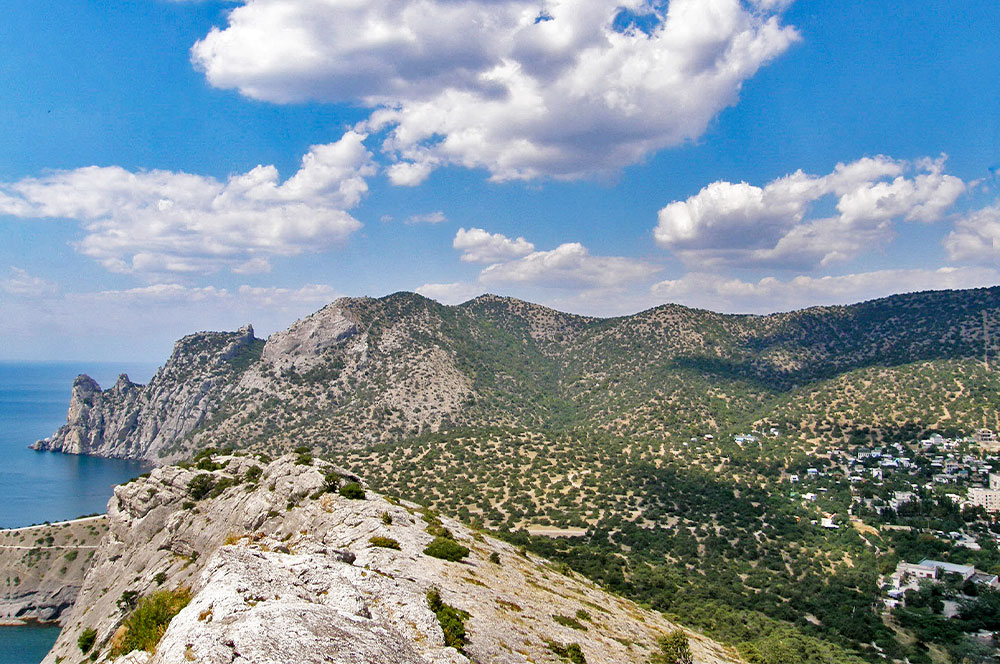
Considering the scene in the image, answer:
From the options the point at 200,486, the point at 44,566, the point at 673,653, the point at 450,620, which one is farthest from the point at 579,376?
the point at 450,620

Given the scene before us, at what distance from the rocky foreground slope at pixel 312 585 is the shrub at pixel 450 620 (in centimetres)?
23

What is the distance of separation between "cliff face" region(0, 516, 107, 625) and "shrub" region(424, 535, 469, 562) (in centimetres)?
8236

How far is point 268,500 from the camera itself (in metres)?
38.9

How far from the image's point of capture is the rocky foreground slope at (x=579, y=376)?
394 feet

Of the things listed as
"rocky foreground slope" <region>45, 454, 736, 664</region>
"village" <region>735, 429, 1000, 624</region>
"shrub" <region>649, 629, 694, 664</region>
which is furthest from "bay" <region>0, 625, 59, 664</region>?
"village" <region>735, 429, 1000, 624</region>

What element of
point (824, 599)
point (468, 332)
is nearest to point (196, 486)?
point (824, 599)

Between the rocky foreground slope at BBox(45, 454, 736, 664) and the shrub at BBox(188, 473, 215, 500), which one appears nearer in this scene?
the rocky foreground slope at BBox(45, 454, 736, 664)

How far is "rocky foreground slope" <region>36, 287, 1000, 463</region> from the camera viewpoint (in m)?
120

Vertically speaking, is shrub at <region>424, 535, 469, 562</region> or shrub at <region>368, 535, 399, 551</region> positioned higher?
shrub at <region>368, 535, 399, 551</region>

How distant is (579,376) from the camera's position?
570 ft

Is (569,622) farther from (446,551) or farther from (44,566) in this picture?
(44,566)

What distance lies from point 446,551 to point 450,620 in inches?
470

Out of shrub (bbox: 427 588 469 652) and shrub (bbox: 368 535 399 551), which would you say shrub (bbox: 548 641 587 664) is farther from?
shrub (bbox: 368 535 399 551)

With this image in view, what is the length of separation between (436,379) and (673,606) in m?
113
